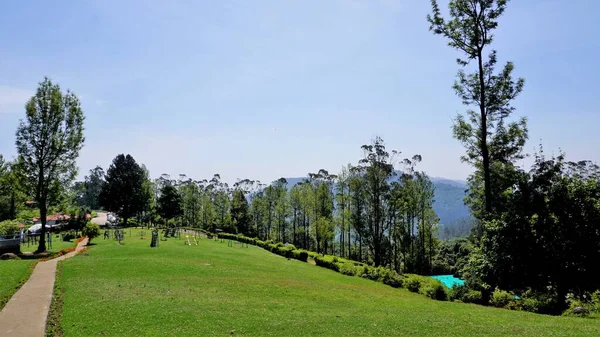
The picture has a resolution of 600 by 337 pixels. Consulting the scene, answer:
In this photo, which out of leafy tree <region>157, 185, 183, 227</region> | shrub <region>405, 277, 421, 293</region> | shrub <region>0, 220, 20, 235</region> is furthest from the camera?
leafy tree <region>157, 185, 183, 227</region>

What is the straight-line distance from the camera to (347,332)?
12.4 m

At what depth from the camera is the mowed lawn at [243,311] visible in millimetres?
12312

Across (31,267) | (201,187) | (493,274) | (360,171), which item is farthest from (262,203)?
(493,274)

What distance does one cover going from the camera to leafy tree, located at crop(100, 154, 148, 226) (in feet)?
250

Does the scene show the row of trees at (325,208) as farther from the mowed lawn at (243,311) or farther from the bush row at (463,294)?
the mowed lawn at (243,311)

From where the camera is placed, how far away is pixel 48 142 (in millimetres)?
33969

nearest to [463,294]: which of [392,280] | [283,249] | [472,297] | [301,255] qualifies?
[472,297]

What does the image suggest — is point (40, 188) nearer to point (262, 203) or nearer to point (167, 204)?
point (167, 204)

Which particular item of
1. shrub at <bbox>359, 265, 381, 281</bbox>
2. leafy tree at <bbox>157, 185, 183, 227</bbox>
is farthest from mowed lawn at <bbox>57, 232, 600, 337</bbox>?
leafy tree at <bbox>157, 185, 183, 227</bbox>

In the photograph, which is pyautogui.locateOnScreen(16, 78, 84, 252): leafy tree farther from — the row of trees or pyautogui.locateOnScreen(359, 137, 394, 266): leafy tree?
pyautogui.locateOnScreen(359, 137, 394, 266): leafy tree

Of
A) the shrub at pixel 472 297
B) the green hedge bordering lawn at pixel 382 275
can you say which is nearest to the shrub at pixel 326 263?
the green hedge bordering lawn at pixel 382 275

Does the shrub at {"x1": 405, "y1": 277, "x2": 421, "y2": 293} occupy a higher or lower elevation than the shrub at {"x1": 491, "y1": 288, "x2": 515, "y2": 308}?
lower

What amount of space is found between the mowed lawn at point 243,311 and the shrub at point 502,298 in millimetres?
3724

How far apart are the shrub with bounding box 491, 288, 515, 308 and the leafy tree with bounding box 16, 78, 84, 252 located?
35.2 m
